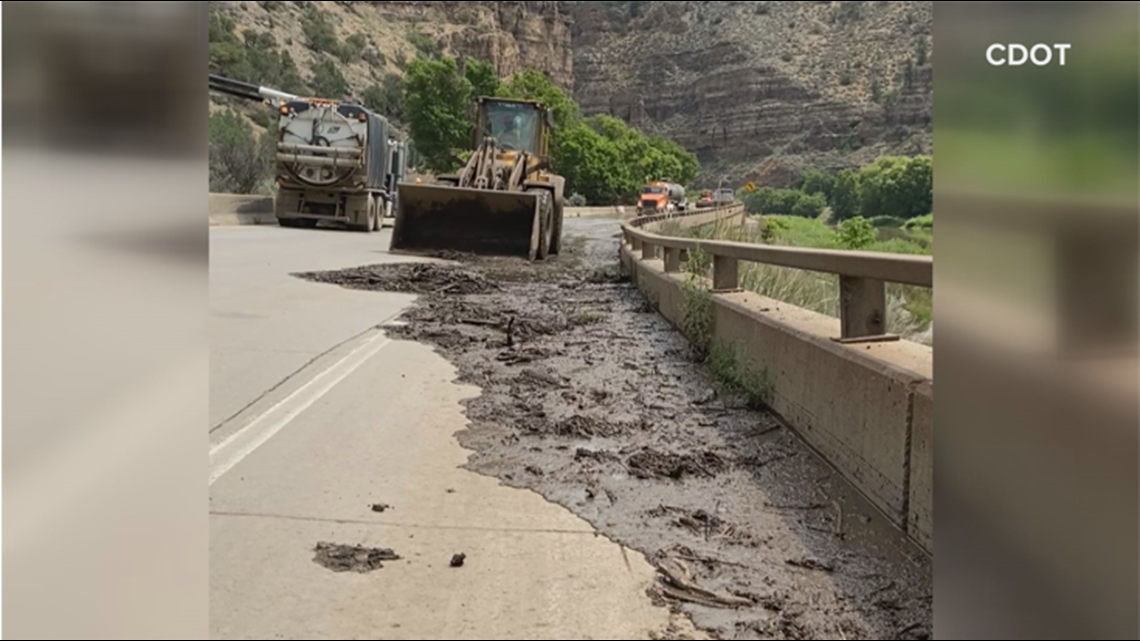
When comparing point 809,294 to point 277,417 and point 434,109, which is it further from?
point 434,109


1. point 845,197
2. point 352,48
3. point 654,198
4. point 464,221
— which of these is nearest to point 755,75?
point 352,48

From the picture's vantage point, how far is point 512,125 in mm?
25188

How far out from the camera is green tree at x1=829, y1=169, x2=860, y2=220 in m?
17.5

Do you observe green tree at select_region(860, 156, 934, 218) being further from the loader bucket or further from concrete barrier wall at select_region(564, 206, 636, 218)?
concrete barrier wall at select_region(564, 206, 636, 218)

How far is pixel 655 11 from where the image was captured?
568ft

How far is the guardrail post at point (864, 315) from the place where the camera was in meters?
6.00

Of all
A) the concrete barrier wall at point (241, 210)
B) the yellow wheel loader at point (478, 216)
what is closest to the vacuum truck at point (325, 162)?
the concrete barrier wall at point (241, 210)

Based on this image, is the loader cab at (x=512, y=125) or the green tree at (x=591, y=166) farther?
the green tree at (x=591, y=166)

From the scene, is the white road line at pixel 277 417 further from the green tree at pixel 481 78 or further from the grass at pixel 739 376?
the green tree at pixel 481 78

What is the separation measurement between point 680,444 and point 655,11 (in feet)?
575

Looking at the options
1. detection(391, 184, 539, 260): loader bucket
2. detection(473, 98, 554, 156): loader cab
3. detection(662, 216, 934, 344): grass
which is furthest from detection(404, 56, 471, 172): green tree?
detection(662, 216, 934, 344): grass

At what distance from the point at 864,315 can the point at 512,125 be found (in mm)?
19965

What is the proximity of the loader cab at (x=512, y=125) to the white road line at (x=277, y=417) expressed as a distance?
16.4 metres

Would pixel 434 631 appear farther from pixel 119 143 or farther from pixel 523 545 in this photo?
pixel 119 143
